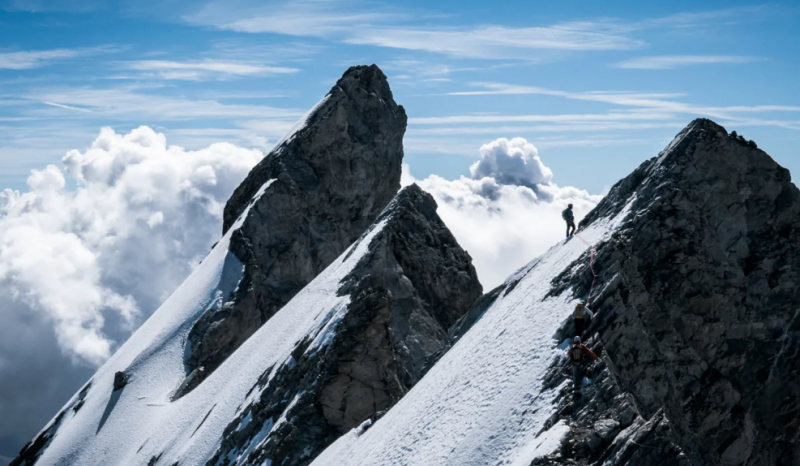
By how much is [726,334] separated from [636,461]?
44.6 ft

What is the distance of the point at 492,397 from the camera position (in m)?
27.5

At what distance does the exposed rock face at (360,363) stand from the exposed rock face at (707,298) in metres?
12.3

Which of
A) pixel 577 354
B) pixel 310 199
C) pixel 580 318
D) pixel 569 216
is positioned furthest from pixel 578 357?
pixel 310 199

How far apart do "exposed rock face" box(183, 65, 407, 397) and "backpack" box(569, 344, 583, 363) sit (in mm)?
40304

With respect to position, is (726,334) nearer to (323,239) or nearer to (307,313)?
(307,313)

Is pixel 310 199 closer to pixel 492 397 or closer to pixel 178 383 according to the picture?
pixel 178 383

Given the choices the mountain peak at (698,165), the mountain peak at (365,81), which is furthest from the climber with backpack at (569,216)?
the mountain peak at (365,81)

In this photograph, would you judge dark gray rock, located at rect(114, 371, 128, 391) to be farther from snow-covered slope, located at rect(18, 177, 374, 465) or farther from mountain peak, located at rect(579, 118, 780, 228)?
mountain peak, located at rect(579, 118, 780, 228)

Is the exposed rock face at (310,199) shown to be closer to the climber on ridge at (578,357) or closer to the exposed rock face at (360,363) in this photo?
the exposed rock face at (360,363)

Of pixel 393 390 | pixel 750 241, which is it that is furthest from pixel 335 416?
pixel 750 241

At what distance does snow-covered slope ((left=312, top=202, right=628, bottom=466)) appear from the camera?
24.8m

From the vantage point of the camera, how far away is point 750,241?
3522 centimetres

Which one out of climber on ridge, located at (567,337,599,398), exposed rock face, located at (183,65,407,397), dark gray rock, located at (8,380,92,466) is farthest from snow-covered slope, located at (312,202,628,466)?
dark gray rock, located at (8,380,92,466)

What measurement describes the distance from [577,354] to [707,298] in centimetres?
1037
